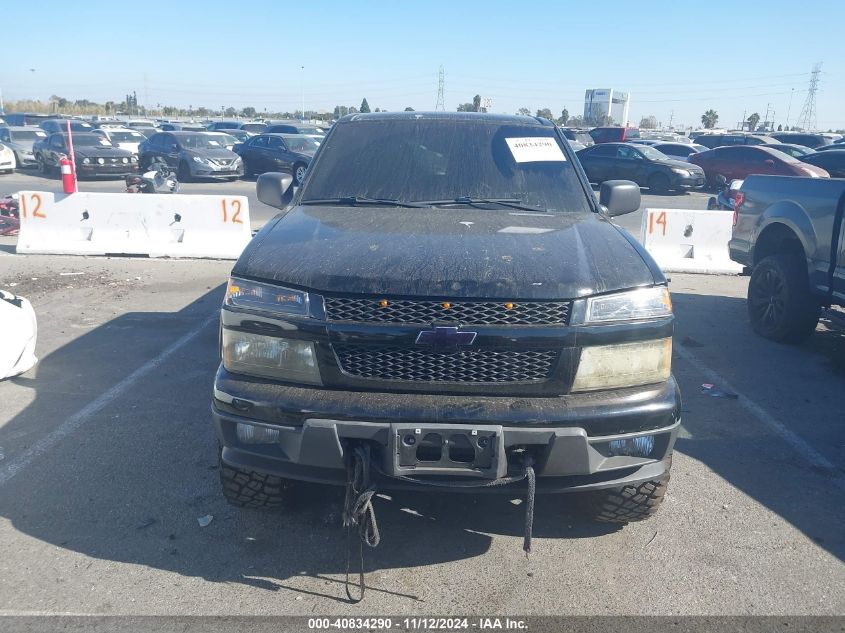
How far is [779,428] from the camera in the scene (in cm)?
481

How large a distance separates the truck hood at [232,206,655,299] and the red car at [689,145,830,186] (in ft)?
56.3

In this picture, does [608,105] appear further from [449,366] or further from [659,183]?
[449,366]

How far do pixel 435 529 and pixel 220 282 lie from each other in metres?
6.04

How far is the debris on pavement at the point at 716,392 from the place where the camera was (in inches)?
211

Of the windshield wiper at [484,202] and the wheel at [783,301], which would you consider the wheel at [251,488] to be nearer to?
the windshield wiper at [484,202]

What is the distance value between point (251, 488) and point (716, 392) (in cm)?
370

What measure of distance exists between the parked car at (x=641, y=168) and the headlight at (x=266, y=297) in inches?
766

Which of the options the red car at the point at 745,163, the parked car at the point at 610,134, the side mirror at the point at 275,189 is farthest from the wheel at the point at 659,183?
the side mirror at the point at 275,189

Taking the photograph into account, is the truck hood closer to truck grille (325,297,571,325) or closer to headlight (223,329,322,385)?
truck grille (325,297,571,325)

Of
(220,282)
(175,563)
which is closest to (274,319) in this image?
(175,563)

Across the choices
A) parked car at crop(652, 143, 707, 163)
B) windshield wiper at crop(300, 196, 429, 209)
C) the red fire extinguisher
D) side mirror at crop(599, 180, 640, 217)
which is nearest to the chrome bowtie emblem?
windshield wiper at crop(300, 196, 429, 209)

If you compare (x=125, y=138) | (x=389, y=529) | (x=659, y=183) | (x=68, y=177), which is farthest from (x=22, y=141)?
(x=389, y=529)

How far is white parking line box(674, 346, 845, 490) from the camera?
166 inches

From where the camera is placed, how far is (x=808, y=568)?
10.6 ft
